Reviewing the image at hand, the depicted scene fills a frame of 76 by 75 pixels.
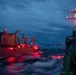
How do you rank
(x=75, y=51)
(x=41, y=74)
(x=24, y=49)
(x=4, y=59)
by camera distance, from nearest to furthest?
(x=75, y=51), (x=41, y=74), (x=4, y=59), (x=24, y=49)

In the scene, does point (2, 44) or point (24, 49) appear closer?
point (2, 44)

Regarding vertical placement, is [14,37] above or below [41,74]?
above

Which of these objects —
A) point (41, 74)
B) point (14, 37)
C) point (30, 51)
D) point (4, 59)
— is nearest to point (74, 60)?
point (41, 74)

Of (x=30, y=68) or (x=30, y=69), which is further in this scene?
(x=30, y=68)

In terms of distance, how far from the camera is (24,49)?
222 ft

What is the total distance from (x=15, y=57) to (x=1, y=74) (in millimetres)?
35064

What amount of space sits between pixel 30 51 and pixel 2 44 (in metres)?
20.0

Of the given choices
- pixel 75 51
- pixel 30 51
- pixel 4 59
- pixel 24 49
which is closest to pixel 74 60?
pixel 75 51

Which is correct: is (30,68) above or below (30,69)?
below

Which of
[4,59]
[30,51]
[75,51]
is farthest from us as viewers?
[30,51]

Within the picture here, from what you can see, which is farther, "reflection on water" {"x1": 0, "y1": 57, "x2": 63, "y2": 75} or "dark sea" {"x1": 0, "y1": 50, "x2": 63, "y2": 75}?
"dark sea" {"x1": 0, "y1": 50, "x2": 63, "y2": 75}

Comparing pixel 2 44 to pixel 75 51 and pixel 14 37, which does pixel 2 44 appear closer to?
pixel 14 37

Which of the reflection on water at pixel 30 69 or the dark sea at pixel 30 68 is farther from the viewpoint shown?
the dark sea at pixel 30 68

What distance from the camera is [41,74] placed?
2714 centimetres
